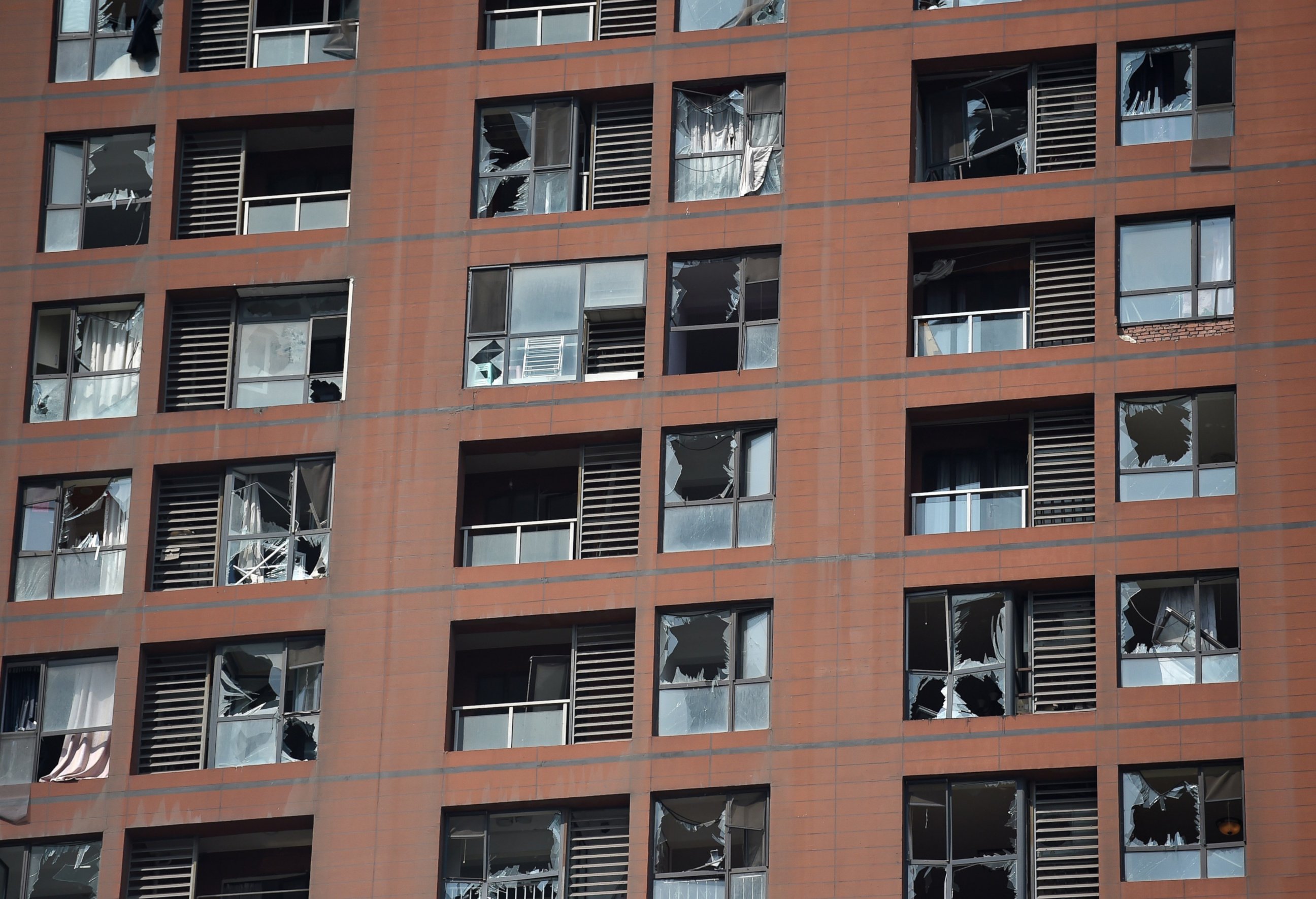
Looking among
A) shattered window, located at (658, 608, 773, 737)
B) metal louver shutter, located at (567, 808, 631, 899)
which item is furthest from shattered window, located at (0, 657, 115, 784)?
shattered window, located at (658, 608, 773, 737)

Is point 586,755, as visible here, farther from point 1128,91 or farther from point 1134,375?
point 1128,91

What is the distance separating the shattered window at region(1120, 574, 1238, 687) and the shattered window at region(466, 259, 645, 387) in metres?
11.2

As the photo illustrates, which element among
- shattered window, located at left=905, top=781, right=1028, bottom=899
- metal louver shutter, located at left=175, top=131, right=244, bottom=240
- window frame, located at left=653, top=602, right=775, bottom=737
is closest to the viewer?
shattered window, located at left=905, top=781, right=1028, bottom=899

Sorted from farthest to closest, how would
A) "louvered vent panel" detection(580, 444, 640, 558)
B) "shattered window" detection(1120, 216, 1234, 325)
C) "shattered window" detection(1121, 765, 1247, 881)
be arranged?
"louvered vent panel" detection(580, 444, 640, 558) → "shattered window" detection(1120, 216, 1234, 325) → "shattered window" detection(1121, 765, 1247, 881)

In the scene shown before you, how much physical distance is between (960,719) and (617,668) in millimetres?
6612

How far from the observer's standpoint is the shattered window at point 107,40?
55.8m

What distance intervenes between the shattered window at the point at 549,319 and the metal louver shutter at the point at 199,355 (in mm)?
5125

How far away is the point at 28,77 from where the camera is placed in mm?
55750

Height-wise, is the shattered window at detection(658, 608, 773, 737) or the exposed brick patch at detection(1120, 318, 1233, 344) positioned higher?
the exposed brick patch at detection(1120, 318, 1233, 344)

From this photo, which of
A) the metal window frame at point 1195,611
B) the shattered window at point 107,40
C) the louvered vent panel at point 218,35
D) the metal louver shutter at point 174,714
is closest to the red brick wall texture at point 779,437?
the metal window frame at point 1195,611

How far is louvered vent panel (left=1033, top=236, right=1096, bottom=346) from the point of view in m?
50.6

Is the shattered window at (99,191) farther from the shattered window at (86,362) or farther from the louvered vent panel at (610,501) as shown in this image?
the louvered vent panel at (610,501)

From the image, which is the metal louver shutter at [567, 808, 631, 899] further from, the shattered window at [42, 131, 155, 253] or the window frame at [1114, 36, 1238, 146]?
the window frame at [1114, 36, 1238, 146]

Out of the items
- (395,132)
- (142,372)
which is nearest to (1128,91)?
(395,132)
